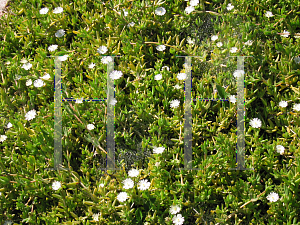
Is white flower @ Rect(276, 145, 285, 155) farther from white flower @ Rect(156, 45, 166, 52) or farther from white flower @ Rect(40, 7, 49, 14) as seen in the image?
white flower @ Rect(40, 7, 49, 14)

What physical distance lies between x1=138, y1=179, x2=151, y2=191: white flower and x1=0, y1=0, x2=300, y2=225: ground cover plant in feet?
0.05

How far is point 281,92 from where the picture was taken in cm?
260

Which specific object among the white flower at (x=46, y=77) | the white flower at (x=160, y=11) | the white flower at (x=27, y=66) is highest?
the white flower at (x=160, y=11)

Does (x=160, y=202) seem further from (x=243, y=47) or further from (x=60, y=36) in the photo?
(x=60, y=36)

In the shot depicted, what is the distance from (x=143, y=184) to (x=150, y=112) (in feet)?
1.95

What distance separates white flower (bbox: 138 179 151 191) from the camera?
2.17 m

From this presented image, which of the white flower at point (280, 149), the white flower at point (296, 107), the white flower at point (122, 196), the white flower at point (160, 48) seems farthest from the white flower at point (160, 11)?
the white flower at point (122, 196)

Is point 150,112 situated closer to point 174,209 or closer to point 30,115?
point 174,209

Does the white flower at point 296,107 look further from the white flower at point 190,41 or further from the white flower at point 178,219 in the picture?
the white flower at point 178,219

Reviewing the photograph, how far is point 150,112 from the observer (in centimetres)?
248

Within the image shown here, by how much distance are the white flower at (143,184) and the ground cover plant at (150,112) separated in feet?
0.05

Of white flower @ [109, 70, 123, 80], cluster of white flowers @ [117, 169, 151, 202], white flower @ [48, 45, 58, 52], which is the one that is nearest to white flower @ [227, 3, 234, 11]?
white flower @ [109, 70, 123, 80]

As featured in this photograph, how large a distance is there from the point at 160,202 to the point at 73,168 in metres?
0.76

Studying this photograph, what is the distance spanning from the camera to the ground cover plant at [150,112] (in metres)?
2.15
